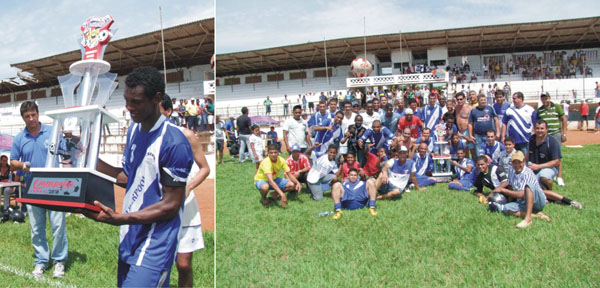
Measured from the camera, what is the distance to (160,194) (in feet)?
7.38

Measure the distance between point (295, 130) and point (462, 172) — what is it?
123 inches

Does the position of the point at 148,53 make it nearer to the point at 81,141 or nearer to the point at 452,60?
the point at 81,141

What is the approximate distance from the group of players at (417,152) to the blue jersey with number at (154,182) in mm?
3687

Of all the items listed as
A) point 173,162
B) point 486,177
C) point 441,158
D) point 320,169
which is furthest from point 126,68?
point 173,162

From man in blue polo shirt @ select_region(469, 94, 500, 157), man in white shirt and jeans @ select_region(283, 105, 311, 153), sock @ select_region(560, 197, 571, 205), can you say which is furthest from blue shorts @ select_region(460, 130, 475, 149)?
man in white shirt and jeans @ select_region(283, 105, 311, 153)

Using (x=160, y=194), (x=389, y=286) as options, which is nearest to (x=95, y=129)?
(x=160, y=194)

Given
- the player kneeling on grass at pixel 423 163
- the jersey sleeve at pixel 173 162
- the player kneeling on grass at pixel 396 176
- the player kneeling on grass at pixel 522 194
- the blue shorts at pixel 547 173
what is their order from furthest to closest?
1. the player kneeling on grass at pixel 423 163
2. the player kneeling on grass at pixel 396 176
3. the blue shorts at pixel 547 173
4. the player kneeling on grass at pixel 522 194
5. the jersey sleeve at pixel 173 162

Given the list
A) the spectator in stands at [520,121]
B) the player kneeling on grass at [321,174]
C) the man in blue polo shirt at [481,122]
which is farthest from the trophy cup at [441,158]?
the player kneeling on grass at [321,174]

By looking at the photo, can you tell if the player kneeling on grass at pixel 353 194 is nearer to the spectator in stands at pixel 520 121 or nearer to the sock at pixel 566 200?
the sock at pixel 566 200

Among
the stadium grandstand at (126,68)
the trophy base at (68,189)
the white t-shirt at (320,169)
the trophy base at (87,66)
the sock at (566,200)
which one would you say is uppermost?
the stadium grandstand at (126,68)

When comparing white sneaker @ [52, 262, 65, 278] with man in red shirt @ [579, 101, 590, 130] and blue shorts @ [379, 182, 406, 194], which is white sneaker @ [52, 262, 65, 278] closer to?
blue shorts @ [379, 182, 406, 194]

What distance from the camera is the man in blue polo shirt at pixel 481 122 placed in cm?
779

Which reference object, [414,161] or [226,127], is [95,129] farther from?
[226,127]

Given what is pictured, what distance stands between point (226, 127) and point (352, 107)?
677cm
